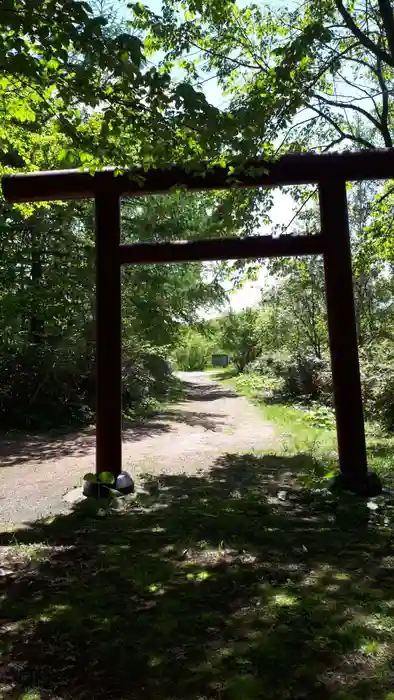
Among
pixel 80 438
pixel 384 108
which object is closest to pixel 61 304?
pixel 80 438

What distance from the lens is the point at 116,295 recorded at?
5.51 m

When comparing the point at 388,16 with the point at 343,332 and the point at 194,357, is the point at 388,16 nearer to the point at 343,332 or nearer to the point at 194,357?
the point at 343,332

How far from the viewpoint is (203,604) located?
2.93m

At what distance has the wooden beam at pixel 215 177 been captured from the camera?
516 centimetres

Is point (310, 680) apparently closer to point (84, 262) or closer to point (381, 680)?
point (381, 680)

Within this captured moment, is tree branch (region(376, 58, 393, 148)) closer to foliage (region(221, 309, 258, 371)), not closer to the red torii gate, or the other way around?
the red torii gate

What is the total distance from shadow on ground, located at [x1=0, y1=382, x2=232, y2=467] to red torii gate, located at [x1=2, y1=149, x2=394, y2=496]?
3006 mm

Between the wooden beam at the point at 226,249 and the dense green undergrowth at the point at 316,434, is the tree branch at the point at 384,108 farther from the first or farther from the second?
the dense green undergrowth at the point at 316,434

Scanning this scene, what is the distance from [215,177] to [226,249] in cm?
74

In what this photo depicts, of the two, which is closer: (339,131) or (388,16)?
(388,16)

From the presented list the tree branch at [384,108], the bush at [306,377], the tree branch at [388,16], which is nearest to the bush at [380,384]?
the bush at [306,377]

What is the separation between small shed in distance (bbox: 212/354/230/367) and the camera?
45497 mm

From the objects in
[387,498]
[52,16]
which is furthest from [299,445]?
[52,16]

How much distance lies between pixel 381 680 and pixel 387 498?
3.14 metres
